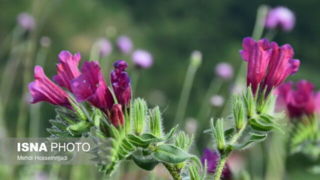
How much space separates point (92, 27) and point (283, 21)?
65.4ft

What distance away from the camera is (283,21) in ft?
13.4

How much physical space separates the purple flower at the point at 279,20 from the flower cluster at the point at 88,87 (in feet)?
8.22

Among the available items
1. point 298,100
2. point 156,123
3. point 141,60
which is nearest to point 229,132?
point 156,123

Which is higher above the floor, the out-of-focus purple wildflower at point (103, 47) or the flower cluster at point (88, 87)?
the out-of-focus purple wildflower at point (103, 47)

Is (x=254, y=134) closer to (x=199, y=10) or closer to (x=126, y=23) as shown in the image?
Answer: (x=126, y=23)

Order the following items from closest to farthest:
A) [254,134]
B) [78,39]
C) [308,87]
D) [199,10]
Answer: [254,134] → [308,87] → [78,39] → [199,10]

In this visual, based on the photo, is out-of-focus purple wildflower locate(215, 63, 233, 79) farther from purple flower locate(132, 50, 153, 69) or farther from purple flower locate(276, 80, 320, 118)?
purple flower locate(276, 80, 320, 118)

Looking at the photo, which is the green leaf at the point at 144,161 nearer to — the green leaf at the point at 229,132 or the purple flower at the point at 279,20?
the green leaf at the point at 229,132

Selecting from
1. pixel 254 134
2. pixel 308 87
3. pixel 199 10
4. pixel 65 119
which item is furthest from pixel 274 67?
pixel 199 10

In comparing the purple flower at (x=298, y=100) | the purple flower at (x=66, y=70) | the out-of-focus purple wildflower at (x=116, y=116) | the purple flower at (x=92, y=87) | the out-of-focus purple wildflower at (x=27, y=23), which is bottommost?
the out-of-focus purple wildflower at (x=116, y=116)

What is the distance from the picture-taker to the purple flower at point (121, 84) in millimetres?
1608

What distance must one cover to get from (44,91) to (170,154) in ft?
1.08

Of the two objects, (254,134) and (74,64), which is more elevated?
(74,64)

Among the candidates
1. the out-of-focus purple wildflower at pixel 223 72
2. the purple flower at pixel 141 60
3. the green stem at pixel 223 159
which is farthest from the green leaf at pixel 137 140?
the out-of-focus purple wildflower at pixel 223 72
